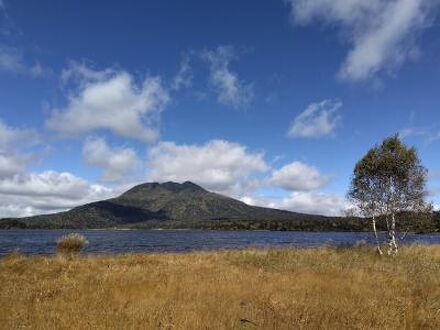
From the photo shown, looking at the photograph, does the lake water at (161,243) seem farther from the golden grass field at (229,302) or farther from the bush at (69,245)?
the golden grass field at (229,302)

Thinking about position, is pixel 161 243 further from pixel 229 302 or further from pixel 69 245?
pixel 229 302

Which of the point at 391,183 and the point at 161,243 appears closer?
the point at 391,183

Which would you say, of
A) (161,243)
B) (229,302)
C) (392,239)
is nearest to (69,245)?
(229,302)

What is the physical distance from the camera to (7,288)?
14.4m

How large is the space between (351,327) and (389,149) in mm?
25837

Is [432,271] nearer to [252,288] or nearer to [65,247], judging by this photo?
[252,288]

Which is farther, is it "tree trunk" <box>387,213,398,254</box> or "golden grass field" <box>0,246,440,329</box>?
"tree trunk" <box>387,213,398,254</box>

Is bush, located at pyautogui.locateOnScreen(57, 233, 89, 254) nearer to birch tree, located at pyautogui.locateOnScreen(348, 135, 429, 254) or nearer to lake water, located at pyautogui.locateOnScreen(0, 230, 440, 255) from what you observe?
lake water, located at pyautogui.locateOnScreen(0, 230, 440, 255)

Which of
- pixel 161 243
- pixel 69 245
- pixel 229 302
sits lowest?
pixel 229 302

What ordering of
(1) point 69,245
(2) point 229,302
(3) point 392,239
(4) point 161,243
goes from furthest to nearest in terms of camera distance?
1. (4) point 161,243
2. (3) point 392,239
3. (1) point 69,245
4. (2) point 229,302

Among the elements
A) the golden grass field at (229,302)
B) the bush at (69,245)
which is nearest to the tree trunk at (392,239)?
the golden grass field at (229,302)

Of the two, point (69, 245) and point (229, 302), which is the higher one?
point (69, 245)

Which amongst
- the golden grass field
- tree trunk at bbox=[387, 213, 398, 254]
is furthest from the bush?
tree trunk at bbox=[387, 213, 398, 254]

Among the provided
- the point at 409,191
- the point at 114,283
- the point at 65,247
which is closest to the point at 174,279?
the point at 114,283
